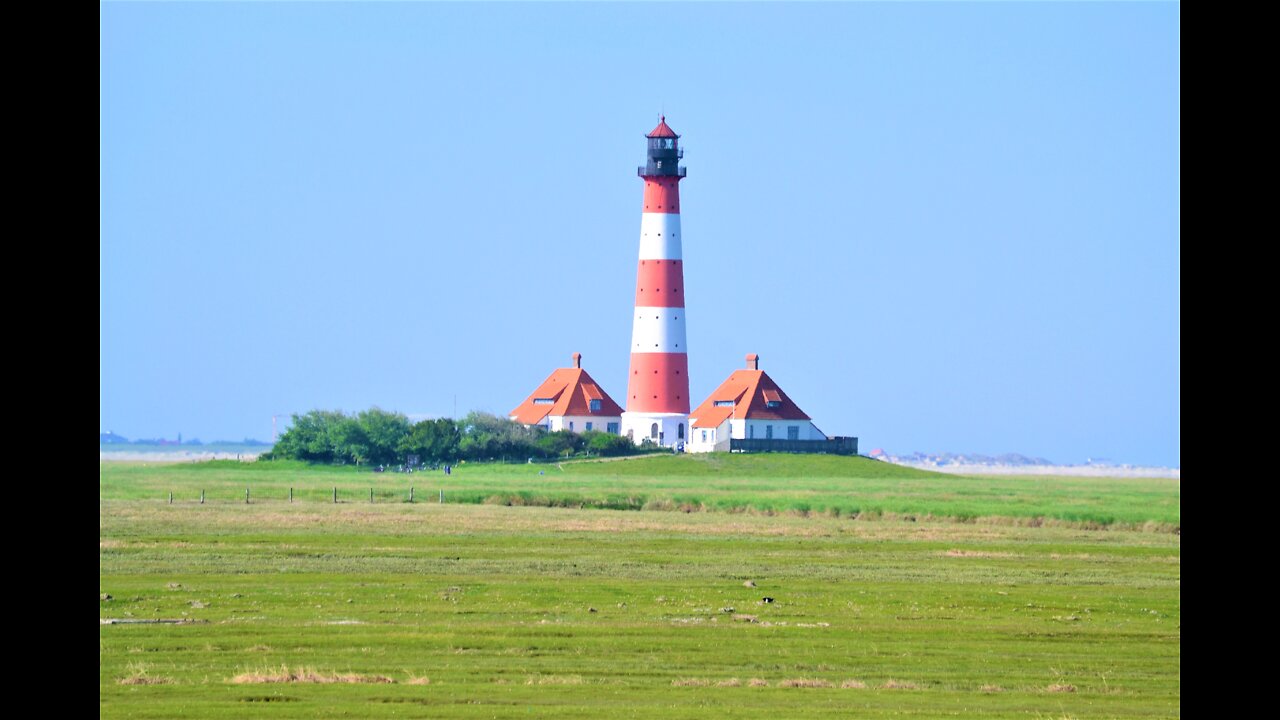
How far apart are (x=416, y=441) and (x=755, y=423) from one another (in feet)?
70.2

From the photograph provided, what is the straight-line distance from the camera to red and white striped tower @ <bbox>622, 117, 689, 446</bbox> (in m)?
92.8

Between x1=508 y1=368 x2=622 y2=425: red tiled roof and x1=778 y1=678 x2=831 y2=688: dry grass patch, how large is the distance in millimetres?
86693

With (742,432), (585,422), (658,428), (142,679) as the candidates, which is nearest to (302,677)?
(142,679)

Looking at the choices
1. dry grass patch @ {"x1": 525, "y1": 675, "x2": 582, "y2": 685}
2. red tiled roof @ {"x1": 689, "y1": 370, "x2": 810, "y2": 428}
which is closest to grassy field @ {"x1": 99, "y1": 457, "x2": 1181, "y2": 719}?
dry grass patch @ {"x1": 525, "y1": 675, "x2": 582, "y2": 685}

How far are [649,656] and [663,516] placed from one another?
108 ft

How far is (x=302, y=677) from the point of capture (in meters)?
19.7

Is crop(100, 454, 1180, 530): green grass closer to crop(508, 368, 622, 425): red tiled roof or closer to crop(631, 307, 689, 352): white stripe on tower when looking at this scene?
crop(631, 307, 689, 352): white stripe on tower

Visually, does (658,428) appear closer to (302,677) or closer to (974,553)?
(974,553)

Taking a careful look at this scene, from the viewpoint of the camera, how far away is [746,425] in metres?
102

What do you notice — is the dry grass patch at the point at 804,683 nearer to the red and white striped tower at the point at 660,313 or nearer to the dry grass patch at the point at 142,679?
the dry grass patch at the point at 142,679

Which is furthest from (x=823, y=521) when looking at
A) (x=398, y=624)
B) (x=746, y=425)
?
(x=746, y=425)

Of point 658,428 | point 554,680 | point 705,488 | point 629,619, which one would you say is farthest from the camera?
point 658,428

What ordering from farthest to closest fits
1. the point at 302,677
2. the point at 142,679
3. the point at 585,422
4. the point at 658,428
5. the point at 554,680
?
the point at 585,422, the point at 658,428, the point at 554,680, the point at 302,677, the point at 142,679
